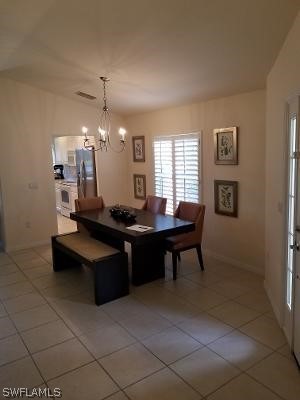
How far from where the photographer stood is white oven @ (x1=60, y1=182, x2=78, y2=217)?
7642mm

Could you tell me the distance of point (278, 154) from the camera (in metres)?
3.00

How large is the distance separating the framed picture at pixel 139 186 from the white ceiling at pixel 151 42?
2.02 metres

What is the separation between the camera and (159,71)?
12.5ft

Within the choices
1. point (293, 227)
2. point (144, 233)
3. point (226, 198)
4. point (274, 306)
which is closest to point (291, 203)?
point (293, 227)

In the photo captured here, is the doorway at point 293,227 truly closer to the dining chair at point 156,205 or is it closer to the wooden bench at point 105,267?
the wooden bench at point 105,267

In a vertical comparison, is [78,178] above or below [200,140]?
below

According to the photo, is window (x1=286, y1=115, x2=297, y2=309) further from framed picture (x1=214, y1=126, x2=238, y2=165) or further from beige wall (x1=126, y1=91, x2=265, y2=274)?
framed picture (x1=214, y1=126, x2=238, y2=165)

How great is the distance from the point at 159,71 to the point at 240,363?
3205 millimetres

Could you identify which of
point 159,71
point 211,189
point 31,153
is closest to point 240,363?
point 211,189

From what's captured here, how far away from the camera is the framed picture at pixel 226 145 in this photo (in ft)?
14.1

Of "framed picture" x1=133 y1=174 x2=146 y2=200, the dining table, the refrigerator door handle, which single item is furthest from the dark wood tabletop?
the refrigerator door handle

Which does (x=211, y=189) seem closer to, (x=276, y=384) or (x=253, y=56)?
(x=253, y=56)

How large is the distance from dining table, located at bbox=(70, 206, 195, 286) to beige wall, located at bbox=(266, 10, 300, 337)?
3.35ft

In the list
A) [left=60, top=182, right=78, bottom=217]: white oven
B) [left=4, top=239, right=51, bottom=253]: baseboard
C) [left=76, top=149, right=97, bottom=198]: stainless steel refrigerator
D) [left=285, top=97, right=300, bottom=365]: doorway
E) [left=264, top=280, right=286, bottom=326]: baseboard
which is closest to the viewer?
[left=285, top=97, right=300, bottom=365]: doorway
